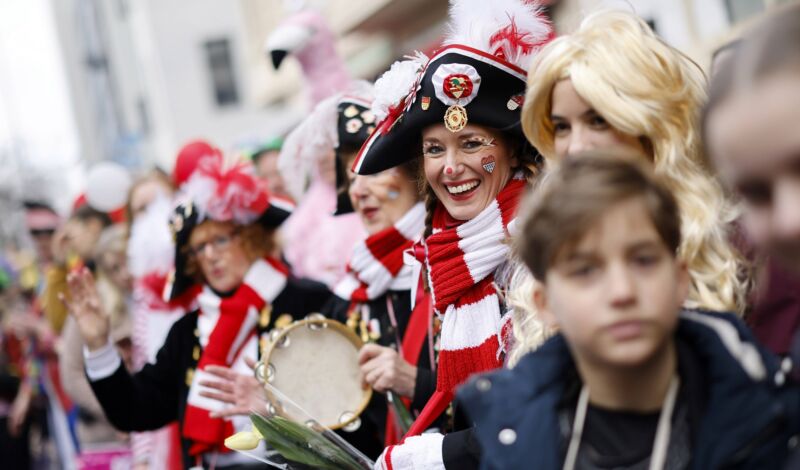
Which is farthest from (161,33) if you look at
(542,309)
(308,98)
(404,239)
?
(542,309)

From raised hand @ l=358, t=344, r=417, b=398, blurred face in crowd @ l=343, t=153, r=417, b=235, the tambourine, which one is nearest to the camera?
raised hand @ l=358, t=344, r=417, b=398

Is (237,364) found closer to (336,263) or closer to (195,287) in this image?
(195,287)

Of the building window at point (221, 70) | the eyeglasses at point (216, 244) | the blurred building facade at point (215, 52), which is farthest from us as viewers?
the building window at point (221, 70)

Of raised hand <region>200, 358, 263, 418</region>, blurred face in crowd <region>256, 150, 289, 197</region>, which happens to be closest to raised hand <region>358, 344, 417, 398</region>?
raised hand <region>200, 358, 263, 418</region>

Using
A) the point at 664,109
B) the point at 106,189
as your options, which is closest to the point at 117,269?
the point at 106,189

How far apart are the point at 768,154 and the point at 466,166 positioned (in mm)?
1721

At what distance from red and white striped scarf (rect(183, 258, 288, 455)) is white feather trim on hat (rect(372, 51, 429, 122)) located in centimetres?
145

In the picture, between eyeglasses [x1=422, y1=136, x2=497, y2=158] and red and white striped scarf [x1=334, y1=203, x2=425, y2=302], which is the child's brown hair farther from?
red and white striped scarf [x1=334, y1=203, x2=425, y2=302]

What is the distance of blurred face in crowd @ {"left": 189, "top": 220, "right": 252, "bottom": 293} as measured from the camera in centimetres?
489

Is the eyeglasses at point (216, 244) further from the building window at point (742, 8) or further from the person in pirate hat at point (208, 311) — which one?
the building window at point (742, 8)

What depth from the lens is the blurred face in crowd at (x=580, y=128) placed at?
8.95 feet

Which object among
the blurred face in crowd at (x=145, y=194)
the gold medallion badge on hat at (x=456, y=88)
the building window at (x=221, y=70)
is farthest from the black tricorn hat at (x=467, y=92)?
the building window at (x=221, y=70)

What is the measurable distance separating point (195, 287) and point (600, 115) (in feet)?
9.77

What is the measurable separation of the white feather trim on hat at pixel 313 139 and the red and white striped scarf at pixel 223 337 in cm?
62
